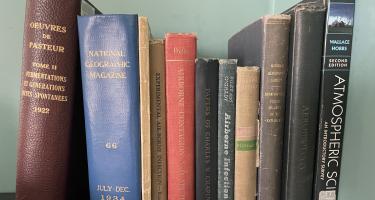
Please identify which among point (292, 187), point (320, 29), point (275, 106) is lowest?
point (292, 187)

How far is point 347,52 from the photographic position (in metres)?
0.34

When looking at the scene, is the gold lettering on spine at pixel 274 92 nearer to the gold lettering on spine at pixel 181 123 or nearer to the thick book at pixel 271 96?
the thick book at pixel 271 96

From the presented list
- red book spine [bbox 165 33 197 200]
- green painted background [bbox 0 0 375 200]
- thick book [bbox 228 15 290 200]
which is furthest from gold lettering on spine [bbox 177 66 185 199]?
green painted background [bbox 0 0 375 200]

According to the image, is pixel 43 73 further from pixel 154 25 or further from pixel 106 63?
pixel 154 25

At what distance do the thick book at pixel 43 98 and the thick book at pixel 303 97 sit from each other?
0.32 m

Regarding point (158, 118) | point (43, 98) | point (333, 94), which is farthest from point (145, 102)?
point (333, 94)

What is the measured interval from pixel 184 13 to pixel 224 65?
313mm

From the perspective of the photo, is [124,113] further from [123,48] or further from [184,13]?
[184,13]

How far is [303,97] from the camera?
35 centimetres

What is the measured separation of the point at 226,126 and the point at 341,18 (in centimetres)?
21

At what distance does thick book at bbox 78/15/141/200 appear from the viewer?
1.29 feet

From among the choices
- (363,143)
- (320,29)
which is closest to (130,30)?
(320,29)

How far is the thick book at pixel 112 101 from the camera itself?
395 millimetres

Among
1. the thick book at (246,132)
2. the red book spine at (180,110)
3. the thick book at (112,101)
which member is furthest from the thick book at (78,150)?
the thick book at (246,132)
